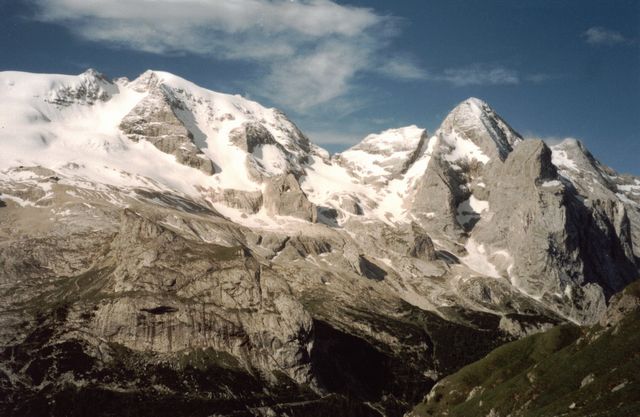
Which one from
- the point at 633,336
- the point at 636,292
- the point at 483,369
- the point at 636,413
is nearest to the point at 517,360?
the point at 483,369

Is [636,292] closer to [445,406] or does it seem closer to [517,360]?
[517,360]

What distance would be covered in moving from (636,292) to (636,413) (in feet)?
245

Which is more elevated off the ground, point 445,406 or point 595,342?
point 595,342

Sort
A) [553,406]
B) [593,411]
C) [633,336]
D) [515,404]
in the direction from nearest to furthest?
1. [593,411]
2. [553,406]
3. [633,336]
4. [515,404]

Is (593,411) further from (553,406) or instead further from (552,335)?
(552,335)

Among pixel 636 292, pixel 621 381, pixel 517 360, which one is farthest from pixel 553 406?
pixel 517 360

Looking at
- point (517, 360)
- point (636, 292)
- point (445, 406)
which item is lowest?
point (445, 406)

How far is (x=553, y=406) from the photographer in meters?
121

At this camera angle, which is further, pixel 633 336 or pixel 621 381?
pixel 633 336

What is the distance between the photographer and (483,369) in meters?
196

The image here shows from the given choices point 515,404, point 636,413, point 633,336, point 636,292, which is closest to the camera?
point 636,413

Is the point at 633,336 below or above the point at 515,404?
above

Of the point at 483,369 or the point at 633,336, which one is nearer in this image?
the point at 633,336

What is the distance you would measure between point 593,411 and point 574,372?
111 ft
